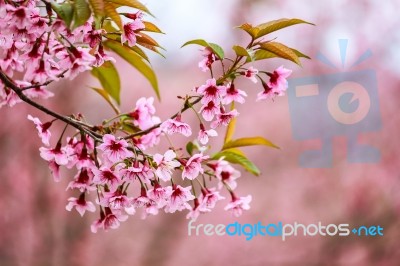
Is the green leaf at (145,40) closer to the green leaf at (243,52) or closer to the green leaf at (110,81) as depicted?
the green leaf at (243,52)

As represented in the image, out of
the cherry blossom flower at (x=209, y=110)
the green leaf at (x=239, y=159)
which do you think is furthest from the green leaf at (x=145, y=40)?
the green leaf at (x=239, y=159)

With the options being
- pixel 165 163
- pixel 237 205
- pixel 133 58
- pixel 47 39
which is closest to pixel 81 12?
pixel 47 39

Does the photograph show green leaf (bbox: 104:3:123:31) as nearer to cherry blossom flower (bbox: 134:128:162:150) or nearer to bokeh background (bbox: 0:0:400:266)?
cherry blossom flower (bbox: 134:128:162:150)

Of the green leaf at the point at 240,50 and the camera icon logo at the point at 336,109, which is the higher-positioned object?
the green leaf at the point at 240,50

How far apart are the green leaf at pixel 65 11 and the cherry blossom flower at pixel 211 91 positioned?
19cm

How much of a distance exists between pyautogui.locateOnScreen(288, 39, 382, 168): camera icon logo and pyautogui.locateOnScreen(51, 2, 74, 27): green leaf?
1.91 metres

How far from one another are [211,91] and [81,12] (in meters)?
0.21

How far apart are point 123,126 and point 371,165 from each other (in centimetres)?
214

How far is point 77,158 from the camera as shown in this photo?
710 millimetres

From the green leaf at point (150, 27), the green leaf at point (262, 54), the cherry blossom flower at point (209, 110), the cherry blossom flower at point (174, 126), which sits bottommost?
the cherry blossom flower at point (174, 126)

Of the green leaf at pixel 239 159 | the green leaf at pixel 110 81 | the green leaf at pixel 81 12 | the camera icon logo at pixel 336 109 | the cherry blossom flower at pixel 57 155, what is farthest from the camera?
the camera icon logo at pixel 336 109

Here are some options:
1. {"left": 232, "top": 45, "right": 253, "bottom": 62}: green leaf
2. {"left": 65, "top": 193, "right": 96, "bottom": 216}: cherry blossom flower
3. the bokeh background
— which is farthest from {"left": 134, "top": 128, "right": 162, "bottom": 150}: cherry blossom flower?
the bokeh background

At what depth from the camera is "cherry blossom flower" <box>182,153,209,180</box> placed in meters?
0.70

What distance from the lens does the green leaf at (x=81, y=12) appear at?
0.50 m
